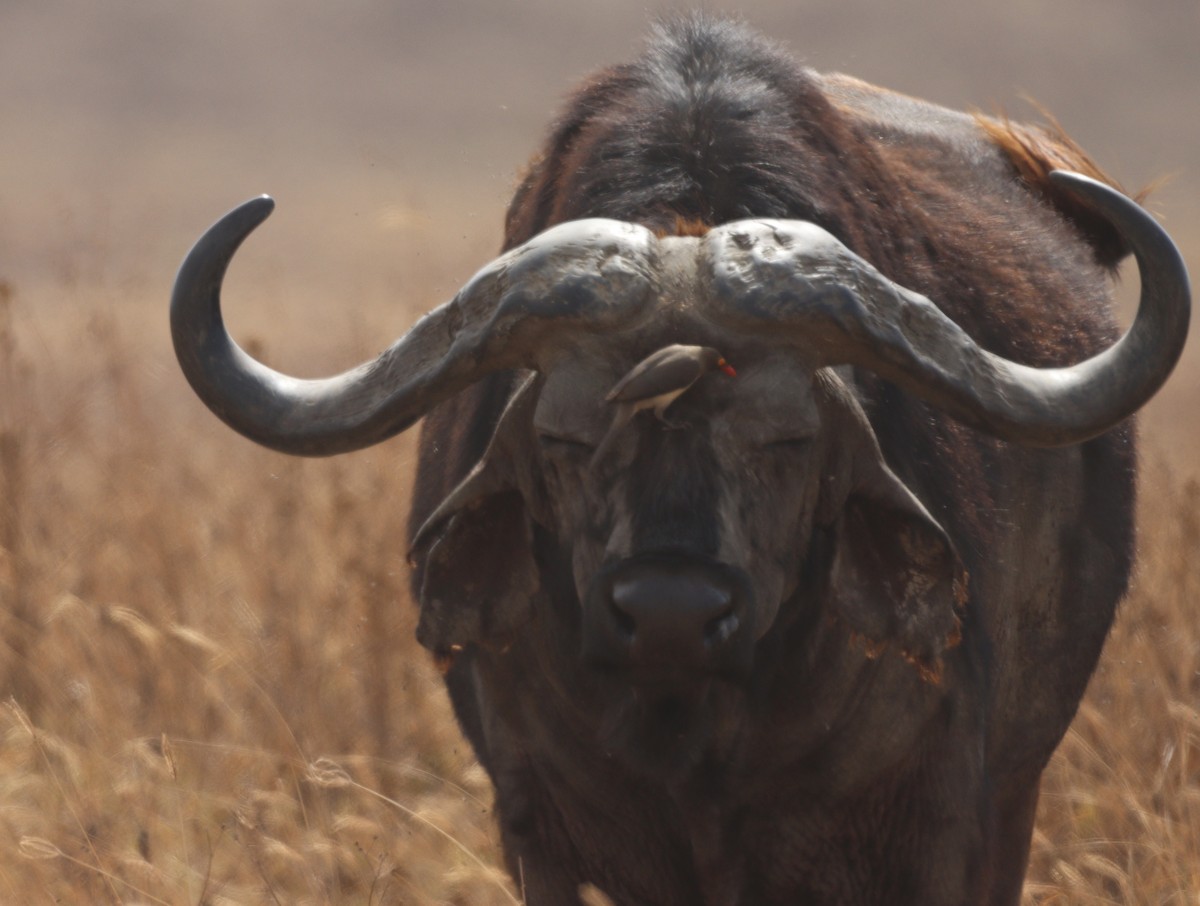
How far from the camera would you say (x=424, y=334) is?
3.60 meters

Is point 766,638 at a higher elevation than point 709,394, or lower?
lower

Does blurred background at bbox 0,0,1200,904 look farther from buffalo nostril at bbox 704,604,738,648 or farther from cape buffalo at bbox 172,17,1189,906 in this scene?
buffalo nostril at bbox 704,604,738,648

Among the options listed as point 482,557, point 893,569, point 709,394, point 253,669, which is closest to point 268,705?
point 253,669

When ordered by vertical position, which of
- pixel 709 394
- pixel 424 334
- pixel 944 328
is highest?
pixel 944 328

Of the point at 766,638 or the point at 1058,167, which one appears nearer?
the point at 766,638

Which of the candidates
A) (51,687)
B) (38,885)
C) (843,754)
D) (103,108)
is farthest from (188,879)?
(103,108)

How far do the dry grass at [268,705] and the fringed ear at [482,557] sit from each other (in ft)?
2.21

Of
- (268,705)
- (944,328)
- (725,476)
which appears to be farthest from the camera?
(268,705)

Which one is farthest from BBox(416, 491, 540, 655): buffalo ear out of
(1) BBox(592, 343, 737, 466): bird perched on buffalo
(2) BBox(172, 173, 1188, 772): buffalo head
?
(1) BBox(592, 343, 737, 466): bird perched on buffalo

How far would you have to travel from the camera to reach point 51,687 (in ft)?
20.6

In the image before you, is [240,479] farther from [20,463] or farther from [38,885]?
[38,885]

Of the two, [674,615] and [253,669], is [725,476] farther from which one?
[253,669]

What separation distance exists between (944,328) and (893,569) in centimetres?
53

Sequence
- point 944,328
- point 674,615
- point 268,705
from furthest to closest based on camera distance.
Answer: point 268,705
point 944,328
point 674,615
